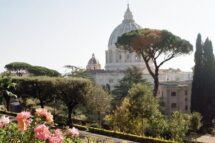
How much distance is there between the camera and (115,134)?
93.5ft

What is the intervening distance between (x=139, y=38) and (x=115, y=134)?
21.2 m

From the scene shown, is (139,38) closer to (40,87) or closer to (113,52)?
(40,87)

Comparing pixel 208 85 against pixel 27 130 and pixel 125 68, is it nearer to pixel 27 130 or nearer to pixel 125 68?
pixel 27 130

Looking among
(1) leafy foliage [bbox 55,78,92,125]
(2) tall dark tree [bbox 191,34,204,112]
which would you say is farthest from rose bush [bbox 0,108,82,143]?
(2) tall dark tree [bbox 191,34,204,112]

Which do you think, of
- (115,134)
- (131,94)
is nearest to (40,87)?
(131,94)

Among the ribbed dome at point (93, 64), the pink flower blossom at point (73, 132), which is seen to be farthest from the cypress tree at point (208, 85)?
the ribbed dome at point (93, 64)

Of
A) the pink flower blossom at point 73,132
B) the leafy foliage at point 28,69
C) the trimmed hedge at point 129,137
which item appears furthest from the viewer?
the leafy foliage at point 28,69

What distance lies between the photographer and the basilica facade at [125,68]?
6253 cm

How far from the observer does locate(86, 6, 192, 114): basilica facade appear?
62.5m

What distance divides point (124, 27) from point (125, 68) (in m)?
9.74

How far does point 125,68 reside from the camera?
91.2 meters

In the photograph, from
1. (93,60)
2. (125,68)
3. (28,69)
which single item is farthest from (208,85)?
(93,60)

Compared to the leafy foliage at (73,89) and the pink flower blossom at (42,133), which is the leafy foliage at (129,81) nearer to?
the leafy foliage at (73,89)

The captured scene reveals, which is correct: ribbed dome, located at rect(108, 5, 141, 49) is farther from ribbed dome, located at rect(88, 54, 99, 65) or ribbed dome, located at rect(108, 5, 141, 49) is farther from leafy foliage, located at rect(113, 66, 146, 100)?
leafy foliage, located at rect(113, 66, 146, 100)
